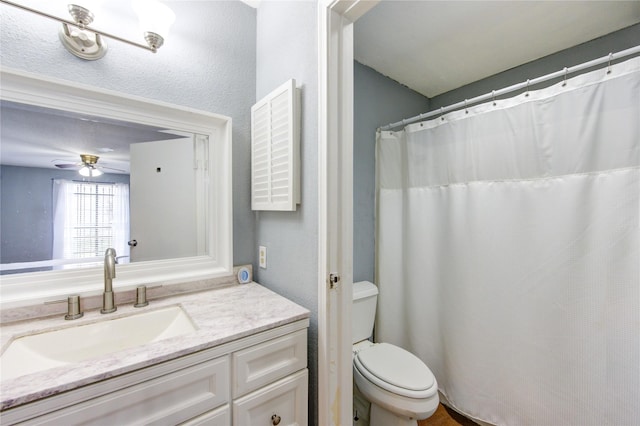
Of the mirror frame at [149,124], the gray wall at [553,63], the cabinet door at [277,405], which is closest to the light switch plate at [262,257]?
the mirror frame at [149,124]

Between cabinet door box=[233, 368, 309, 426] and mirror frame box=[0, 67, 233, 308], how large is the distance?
0.60 m

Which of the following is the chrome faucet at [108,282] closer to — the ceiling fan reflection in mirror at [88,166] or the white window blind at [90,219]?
the white window blind at [90,219]

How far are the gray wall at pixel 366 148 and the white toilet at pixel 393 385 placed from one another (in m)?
0.39

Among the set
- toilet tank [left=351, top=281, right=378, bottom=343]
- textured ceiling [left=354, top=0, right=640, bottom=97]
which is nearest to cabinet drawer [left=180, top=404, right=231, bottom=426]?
toilet tank [left=351, top=281, right=378, bottom=343]

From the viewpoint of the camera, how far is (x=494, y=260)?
1503 mm

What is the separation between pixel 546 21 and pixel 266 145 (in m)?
1.67

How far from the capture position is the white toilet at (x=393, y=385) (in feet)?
3.90

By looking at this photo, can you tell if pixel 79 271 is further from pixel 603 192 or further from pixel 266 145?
pixel 603 192

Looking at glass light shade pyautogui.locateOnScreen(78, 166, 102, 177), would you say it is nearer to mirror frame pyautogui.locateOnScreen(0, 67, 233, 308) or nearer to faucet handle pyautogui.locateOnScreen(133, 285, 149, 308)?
mirror frame pyautogui.locateOnScreen(0, 67, 233, 308)

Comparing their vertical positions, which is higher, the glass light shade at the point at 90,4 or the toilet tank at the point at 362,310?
the glass light shade at the point at 90,4

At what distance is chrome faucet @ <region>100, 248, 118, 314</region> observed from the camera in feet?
3.15

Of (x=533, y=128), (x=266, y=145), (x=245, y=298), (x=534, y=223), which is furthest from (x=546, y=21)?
(x=245, y=298)

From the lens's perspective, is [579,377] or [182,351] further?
[579,377]

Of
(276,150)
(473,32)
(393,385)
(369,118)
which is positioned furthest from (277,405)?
(473,32)
